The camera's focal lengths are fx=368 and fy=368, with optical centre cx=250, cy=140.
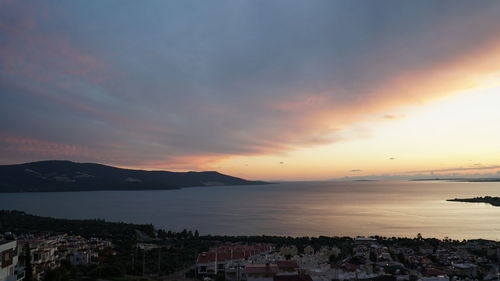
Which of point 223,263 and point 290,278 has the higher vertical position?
point 290,278

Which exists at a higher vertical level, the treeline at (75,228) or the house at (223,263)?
the house at (223,263)

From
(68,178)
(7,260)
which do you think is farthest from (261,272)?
(68,178)

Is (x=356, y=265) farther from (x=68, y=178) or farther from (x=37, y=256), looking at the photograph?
(x=68, y=178)

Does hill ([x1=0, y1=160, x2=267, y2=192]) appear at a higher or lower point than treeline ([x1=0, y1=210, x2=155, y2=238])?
higher

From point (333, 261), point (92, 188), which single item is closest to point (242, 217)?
point (333, 261)

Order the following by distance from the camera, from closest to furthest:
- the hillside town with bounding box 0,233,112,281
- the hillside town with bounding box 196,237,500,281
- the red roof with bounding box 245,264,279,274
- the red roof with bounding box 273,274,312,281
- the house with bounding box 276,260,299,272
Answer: the hillside town with bounding box 0,233,112,281, the red roof with bounding box 273,274,312,281, the hillside town with bounding box 196,237,500,281, the red roof with bounding box 245,264,279,274, the house with bounding box 276,260,299,272

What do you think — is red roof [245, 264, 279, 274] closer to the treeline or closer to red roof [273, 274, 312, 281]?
red roof [273, 274, 312, 281]

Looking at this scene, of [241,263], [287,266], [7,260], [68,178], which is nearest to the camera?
[7,260]

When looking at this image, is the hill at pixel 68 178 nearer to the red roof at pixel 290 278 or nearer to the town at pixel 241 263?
the town at pixel 241 263

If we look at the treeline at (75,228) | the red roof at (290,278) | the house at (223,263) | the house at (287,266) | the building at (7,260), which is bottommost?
the treeline at (75,228)

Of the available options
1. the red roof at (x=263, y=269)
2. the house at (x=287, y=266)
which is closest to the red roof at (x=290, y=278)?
the red roof at (x=263, y=269)

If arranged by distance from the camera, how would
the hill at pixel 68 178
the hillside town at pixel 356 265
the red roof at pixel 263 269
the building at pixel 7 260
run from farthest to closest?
1. the hill at pixel 68 178
2. the red roof at pixel 263 269
3. the hillside town at pixel 356 265
4. the building at pixel 7 260

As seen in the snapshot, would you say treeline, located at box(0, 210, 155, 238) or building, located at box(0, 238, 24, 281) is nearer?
building, located at box(0, 238, 24, 281)

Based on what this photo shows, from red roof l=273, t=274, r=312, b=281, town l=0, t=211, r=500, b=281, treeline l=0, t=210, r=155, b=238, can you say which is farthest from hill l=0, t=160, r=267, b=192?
red roof l=273, t=274, r=312, b=281
